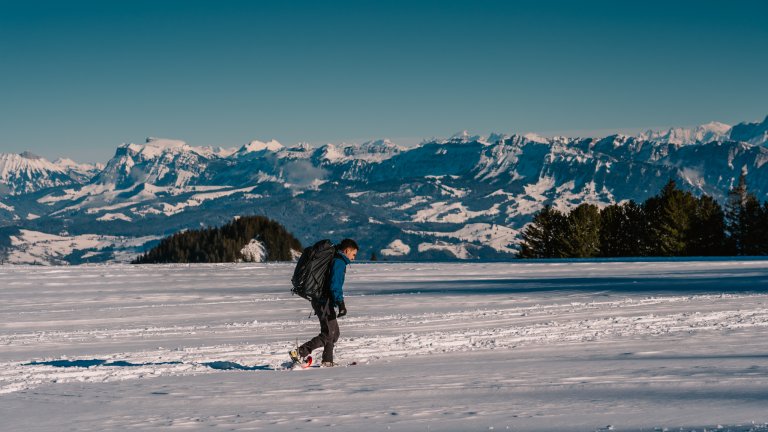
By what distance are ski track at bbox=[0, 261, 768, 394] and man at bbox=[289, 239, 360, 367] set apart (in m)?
0.74

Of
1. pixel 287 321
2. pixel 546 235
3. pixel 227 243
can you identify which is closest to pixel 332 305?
pixel 287 321

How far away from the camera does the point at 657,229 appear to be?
64688 mm

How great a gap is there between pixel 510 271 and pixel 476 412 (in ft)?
93.2

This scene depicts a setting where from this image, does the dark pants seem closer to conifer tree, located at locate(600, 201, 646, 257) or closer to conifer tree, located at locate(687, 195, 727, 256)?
conifer tree, located at locate(687, 195, 727, 256)

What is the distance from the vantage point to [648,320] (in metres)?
16.6

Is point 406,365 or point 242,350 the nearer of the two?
point 406,365

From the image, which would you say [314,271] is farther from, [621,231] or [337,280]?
[621,231]

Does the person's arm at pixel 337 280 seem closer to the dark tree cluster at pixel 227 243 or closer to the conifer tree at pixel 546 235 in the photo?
the conifer tree at pixel 546 235

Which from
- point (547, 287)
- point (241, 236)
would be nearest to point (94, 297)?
point (547, 287)

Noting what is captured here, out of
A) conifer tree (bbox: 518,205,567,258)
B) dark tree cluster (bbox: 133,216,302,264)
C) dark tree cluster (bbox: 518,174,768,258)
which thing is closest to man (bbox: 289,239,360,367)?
dark tree cluster (bbox: 518,174,768,258)

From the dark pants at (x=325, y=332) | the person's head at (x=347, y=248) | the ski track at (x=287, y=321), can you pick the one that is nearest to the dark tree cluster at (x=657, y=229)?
the ski track at (x=287, y=321)

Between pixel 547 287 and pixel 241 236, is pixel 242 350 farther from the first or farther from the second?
pixel 241 236

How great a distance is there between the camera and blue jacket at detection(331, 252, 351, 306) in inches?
452

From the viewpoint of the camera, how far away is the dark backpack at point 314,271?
11453mm
